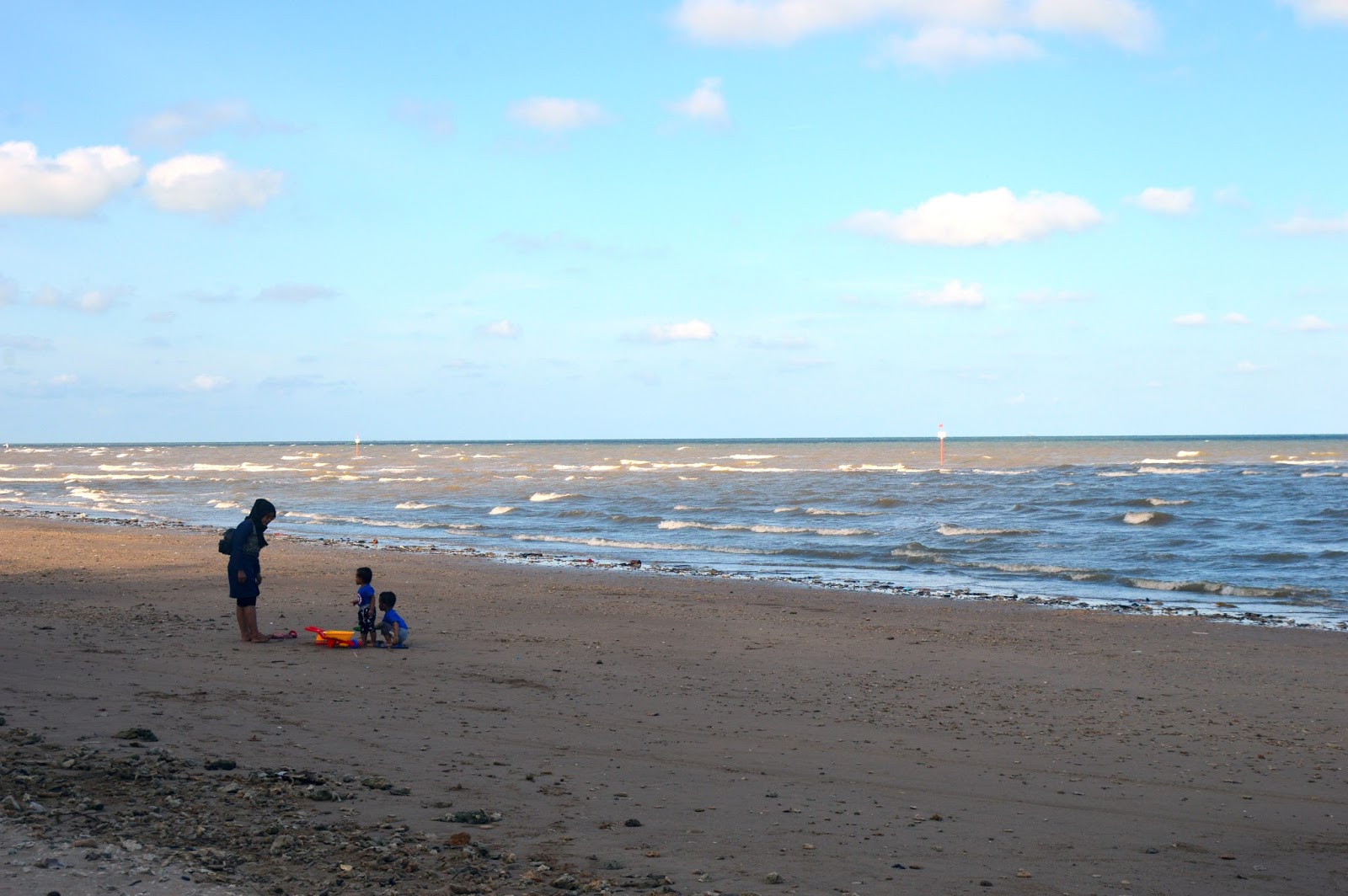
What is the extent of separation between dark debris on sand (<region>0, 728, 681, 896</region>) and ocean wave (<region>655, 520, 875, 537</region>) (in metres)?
22.0

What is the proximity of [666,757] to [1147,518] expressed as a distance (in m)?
24.9

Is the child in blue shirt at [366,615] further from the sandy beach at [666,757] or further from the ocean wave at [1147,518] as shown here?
the ocean wave at [1147,518]

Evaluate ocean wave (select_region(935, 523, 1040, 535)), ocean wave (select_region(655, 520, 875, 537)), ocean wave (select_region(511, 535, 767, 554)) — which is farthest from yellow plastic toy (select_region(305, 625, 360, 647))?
ocean wave (select_region(935, 523, 1040, 535))

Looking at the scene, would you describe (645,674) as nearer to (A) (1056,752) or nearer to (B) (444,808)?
(A) (1056,752)

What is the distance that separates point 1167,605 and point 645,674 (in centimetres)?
968

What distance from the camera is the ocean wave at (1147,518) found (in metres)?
28.0

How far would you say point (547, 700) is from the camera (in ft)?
28.1

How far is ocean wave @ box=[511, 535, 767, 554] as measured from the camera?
2430cm

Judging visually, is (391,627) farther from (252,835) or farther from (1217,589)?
(1217,589)

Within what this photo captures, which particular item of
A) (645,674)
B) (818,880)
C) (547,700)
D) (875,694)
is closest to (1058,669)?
(875,694)

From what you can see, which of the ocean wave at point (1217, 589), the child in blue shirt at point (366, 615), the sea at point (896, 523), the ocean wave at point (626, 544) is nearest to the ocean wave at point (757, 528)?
the sea at point (896, 523)

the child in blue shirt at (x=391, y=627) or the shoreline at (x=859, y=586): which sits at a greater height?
the child in blue shirt at (x=391, y=627)

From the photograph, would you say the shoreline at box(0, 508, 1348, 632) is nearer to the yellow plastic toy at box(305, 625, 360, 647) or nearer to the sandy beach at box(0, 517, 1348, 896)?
the sandy beach at box(0, 517, 1348, 896)

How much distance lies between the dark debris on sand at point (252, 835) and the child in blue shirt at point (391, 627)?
4898mm
